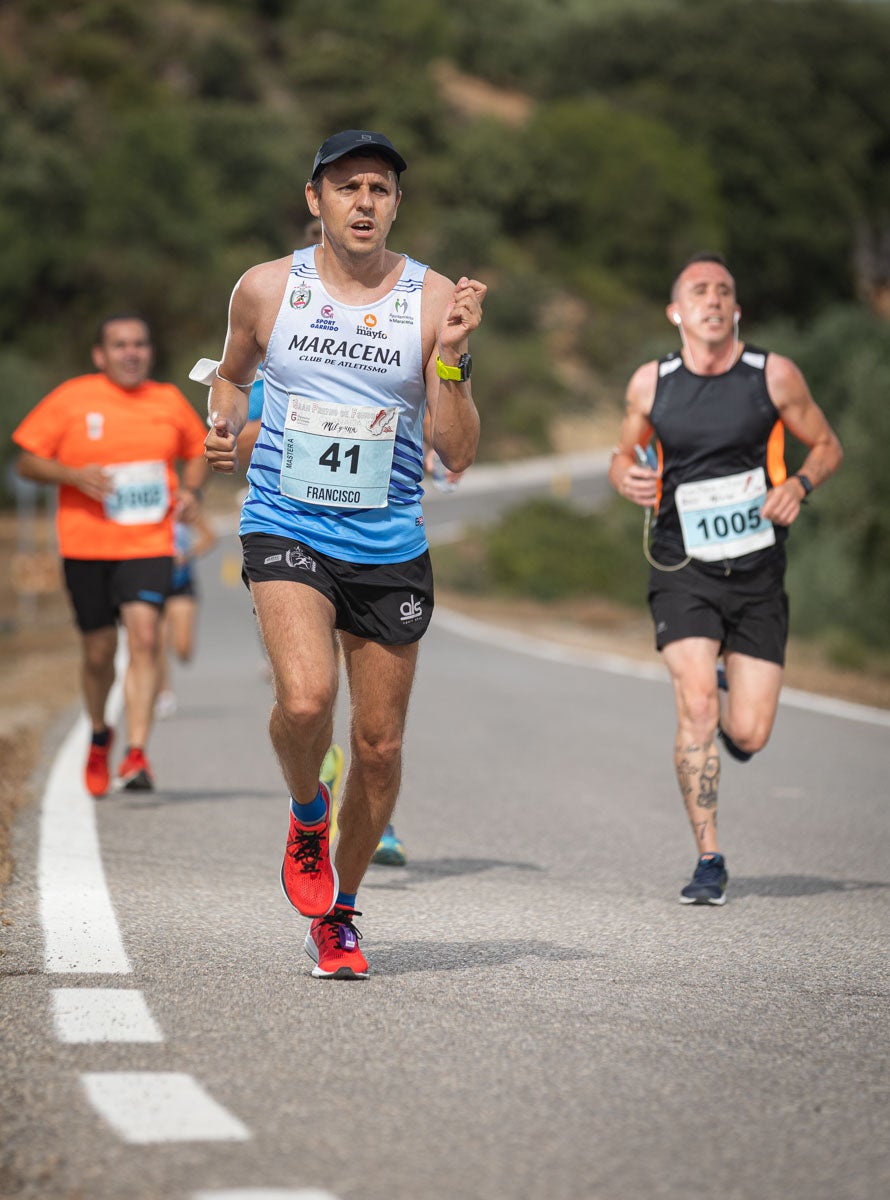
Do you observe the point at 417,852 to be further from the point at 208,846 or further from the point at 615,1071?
the point at 615,1071

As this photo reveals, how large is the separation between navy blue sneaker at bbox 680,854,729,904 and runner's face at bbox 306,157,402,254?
2644mm

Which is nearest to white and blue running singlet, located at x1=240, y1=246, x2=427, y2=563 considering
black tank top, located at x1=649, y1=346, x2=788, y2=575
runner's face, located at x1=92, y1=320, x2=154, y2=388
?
black tank top, located at x1=649, y1=346, x2=788, y2=575

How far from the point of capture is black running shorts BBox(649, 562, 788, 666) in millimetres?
7574

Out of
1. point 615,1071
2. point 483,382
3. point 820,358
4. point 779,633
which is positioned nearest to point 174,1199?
point 615,1071

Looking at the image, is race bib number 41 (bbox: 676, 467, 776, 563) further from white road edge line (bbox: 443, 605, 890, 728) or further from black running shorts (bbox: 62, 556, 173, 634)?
white road edge line (bbox: 443, 605, 890, 728)

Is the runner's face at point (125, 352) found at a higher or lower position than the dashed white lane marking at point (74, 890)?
higher

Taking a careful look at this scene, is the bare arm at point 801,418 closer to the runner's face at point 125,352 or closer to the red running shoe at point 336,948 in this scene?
the red running shoe at point 336,948

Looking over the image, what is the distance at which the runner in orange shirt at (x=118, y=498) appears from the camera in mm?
9867

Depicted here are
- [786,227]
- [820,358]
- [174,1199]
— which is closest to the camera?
[174,1199]

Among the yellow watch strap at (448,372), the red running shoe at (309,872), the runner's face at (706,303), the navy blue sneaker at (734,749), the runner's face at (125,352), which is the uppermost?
the runner's face at (706,303)

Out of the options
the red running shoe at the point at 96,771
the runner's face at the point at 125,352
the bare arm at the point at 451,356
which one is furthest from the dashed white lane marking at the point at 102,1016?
the runner's face at the point at 125,352

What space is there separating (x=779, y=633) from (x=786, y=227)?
93486mm

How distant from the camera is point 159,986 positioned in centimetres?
518

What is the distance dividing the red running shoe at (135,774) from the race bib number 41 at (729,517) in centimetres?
344
